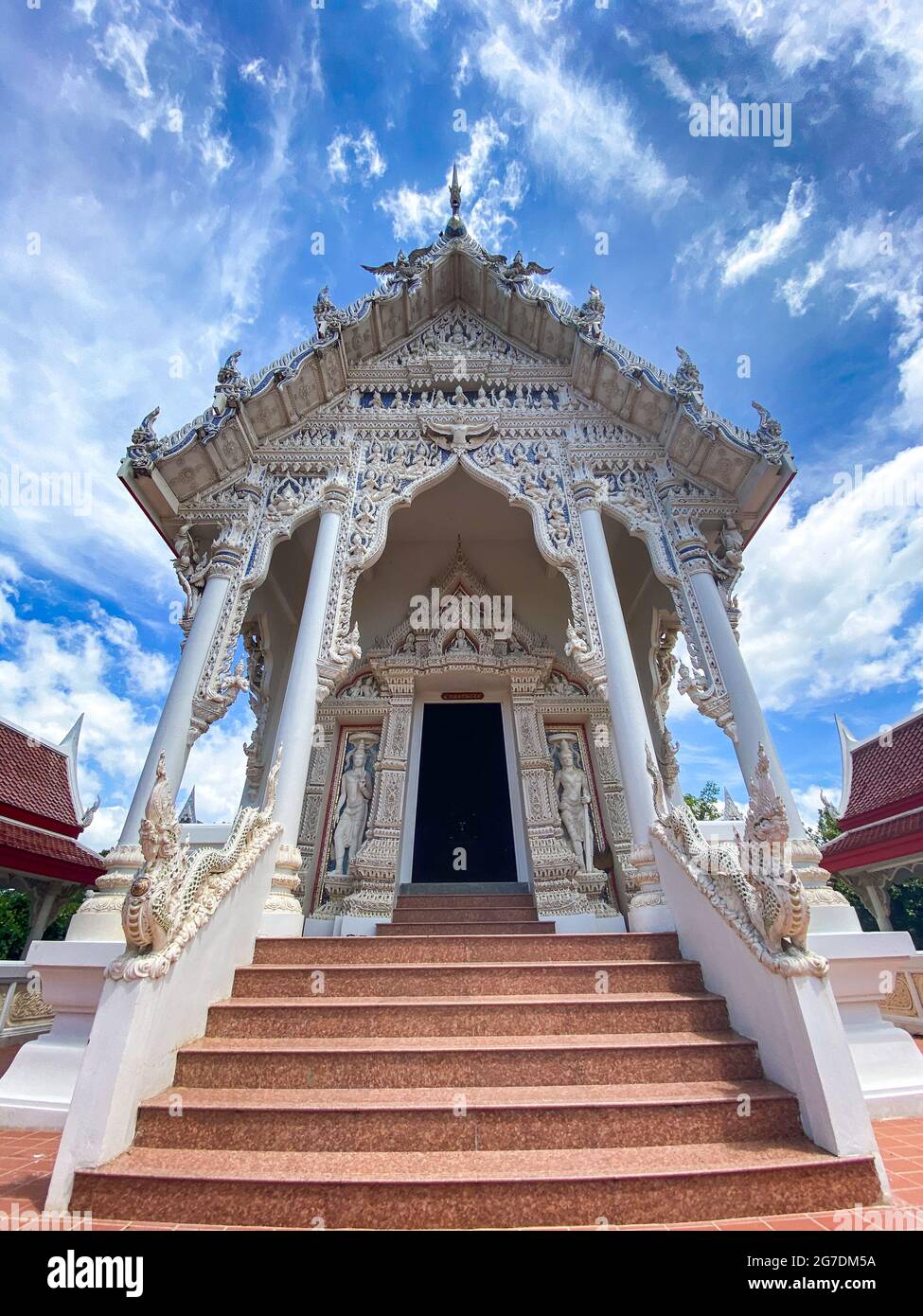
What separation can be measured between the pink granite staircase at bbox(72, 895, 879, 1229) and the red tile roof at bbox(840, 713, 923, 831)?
22.9 feet

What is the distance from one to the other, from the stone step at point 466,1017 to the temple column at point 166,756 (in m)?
1.14

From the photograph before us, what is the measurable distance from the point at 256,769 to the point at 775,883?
565 centimetres

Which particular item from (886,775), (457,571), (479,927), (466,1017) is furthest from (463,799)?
(886,775)

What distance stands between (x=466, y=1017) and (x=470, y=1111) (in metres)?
0.68

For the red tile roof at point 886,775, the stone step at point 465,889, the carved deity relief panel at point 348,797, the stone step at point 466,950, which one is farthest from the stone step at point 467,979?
the red tile roof at point 886,775

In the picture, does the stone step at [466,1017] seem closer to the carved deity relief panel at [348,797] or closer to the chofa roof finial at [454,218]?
the carved deity relief panel at [348,797]

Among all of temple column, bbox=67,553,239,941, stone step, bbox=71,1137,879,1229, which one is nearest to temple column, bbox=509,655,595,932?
stone step, bbox=71,1137,879,1229

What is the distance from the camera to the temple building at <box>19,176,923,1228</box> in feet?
7.20

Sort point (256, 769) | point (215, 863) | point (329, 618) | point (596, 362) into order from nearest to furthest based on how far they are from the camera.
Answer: point (215, 863) → point (329, 618) → point (596, 362) → point (256, 769)

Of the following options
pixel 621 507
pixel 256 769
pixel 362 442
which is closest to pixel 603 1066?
pixel 621 507

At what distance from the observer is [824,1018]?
239 centimetres

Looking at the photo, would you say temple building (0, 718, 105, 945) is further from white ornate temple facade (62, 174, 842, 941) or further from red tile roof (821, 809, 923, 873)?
red tile roof (821, 809, 923, 873)

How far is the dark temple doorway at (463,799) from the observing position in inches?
246
